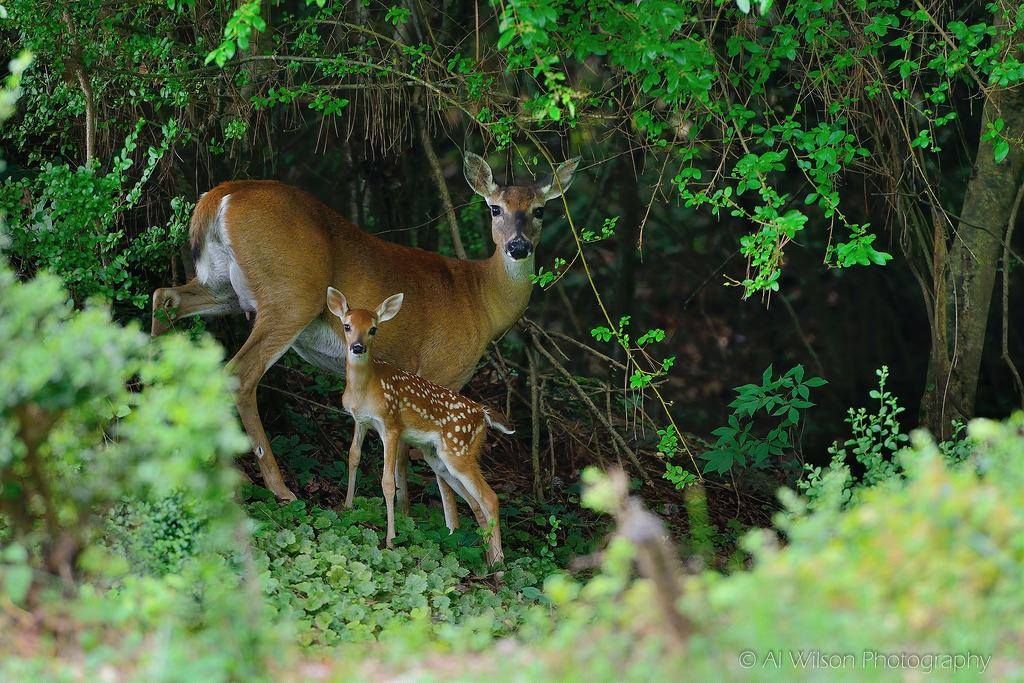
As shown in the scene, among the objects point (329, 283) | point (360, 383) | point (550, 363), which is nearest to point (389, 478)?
point (360, 383)

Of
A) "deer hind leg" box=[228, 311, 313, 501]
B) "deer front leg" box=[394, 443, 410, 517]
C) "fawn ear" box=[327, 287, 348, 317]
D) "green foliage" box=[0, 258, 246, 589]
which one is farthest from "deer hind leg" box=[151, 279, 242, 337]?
"green foliage" box=[0, 258, 246, 589]

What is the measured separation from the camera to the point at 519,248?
24.7 feet

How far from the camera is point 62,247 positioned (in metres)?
6.34

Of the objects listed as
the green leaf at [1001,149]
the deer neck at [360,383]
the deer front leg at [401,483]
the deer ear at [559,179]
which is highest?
the green leaf at [1001,149]

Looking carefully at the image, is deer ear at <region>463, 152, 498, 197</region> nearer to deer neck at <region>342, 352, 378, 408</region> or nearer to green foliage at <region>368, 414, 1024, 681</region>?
deer neck at <region>342, 352, 378, 408</region>

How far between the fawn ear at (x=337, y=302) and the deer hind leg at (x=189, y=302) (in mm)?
715

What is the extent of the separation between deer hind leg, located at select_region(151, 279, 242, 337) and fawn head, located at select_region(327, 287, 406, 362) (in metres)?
0.76

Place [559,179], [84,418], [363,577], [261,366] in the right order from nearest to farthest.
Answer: [84,418] < [363,577] < [261,366] < [559,179]

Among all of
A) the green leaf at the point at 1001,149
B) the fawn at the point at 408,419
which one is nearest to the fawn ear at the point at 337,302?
the fawn at the point at 408,419

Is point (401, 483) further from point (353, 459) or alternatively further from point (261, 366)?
point (261, 366)

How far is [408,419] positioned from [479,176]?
1.86 m

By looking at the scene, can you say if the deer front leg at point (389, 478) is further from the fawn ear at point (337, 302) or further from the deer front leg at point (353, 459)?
the fawn ear at point (337, 302)

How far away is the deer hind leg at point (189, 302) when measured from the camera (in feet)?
23.4

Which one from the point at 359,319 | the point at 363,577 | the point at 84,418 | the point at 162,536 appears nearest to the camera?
the point at 84,418
